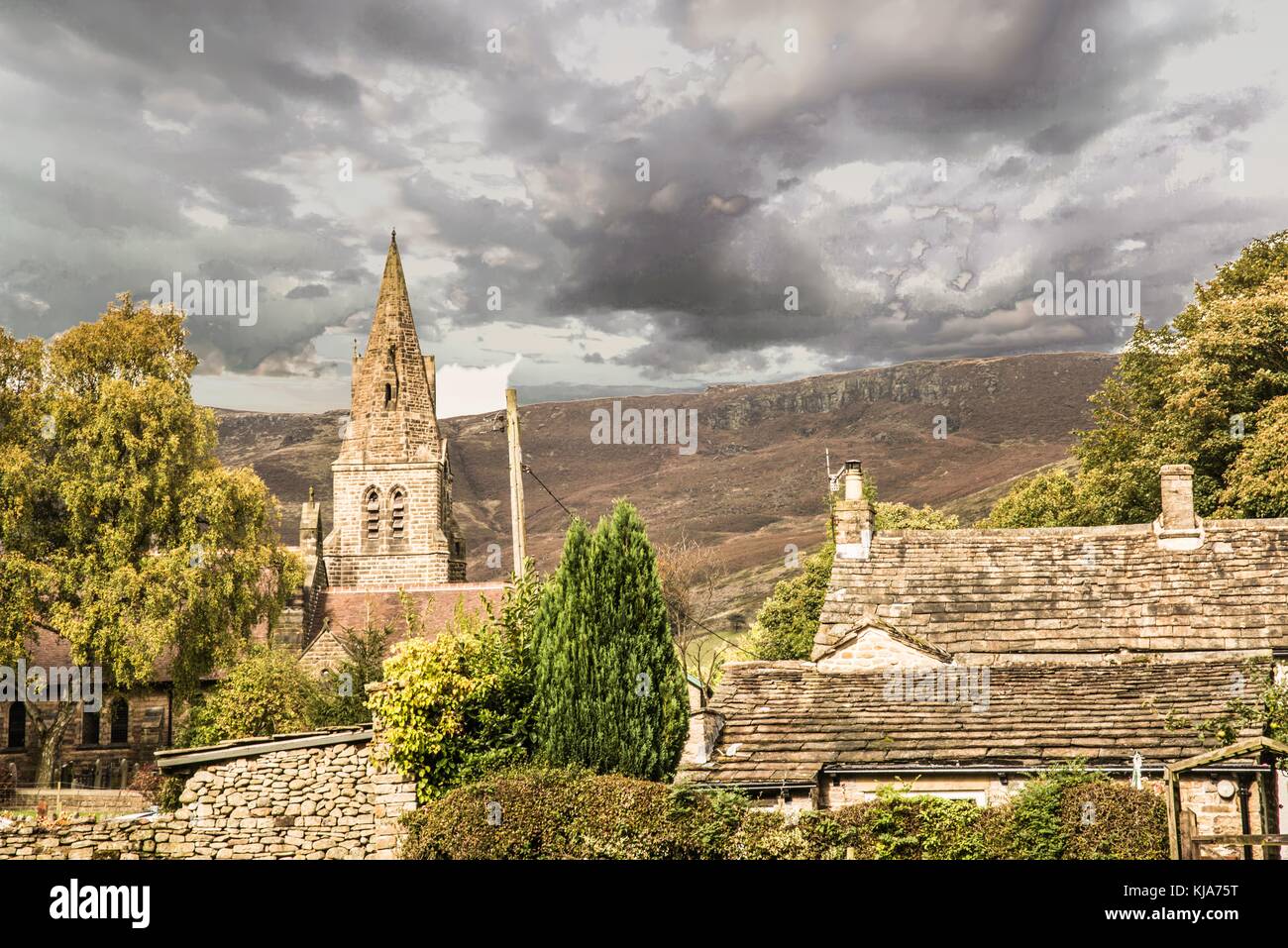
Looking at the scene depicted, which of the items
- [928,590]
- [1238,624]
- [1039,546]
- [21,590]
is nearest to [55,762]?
[21,590]

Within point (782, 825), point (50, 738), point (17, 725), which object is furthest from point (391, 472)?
point (782, 825)

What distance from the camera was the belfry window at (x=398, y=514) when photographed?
59.9 meters

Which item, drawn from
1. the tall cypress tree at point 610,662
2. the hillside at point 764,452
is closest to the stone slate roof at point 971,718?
the tall cypress tree at point 610,662

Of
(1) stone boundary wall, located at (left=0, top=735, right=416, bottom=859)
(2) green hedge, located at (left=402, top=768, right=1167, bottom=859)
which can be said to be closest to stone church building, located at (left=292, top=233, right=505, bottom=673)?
(1) stone boundary wall, located at (left=0, top=735, right=416, bottom=859)

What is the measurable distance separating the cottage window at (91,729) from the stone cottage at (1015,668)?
2708cm

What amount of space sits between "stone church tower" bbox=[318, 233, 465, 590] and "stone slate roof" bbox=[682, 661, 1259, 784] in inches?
1595

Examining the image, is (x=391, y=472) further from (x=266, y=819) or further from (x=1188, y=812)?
(x=1188, y=812)

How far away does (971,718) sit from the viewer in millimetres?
18625

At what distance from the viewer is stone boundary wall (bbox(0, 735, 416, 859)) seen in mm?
18625

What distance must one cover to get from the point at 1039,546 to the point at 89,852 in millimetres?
19487

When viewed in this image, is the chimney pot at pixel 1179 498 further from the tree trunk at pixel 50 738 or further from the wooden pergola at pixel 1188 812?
the tree trunk at pixel 50 738

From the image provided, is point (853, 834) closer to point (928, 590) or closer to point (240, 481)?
point (928, 590)
